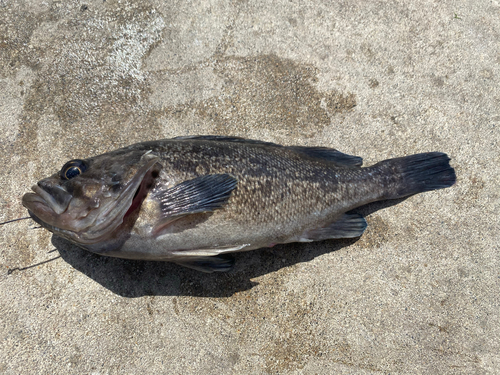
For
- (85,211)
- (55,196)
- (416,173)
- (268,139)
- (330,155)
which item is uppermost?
(55,196)

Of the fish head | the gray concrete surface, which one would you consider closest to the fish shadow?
the gray concrete surface

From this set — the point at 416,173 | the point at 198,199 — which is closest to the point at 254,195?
the point at 198,199

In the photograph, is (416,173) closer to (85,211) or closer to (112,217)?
(112,217)

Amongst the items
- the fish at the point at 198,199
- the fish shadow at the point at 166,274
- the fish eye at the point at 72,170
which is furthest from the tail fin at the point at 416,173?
the fish eye at the point at 72,170

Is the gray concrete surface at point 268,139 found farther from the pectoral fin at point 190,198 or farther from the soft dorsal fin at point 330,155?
the pectoral fin at point 190,198

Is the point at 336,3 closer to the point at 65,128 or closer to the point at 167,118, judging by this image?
the point at 167,118
